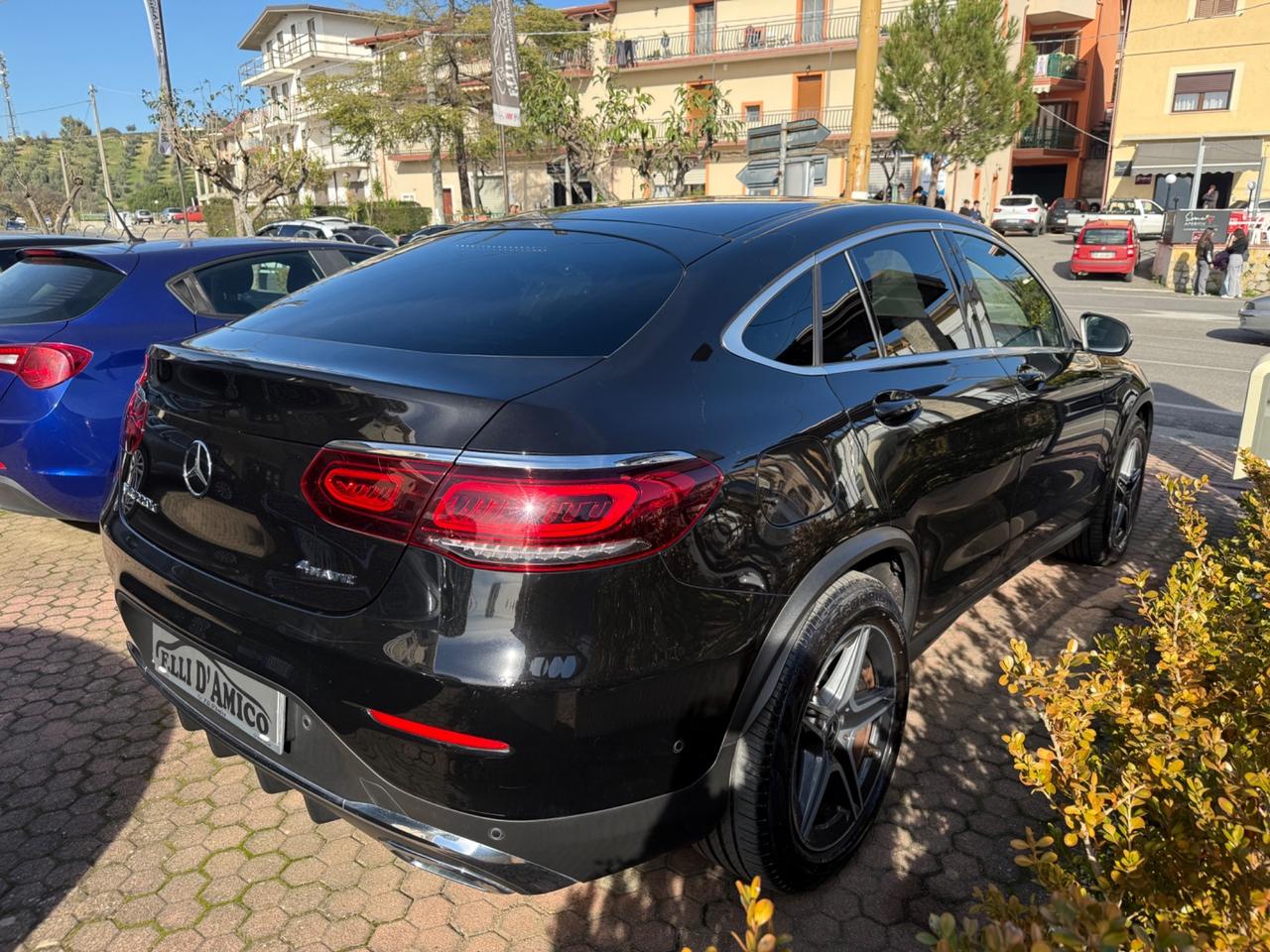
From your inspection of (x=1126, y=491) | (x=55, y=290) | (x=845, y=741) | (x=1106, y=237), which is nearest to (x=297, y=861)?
(x=845, y=741)

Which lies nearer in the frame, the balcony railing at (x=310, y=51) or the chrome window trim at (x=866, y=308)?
the chrome window trim at (x=866, y=308)

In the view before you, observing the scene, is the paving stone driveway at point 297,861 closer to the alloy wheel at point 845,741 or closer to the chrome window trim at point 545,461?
the alloy wheel at point 845,741

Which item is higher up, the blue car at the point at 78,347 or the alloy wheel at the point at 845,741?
the blue car at the point at 78,347

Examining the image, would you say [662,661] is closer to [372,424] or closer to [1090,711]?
[372,424]

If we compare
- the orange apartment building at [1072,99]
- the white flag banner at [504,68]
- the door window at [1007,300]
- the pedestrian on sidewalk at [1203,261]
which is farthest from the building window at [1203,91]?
the door window at [1007,300]

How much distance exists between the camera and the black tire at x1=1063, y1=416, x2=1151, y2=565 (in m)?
4.43

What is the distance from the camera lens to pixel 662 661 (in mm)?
1855

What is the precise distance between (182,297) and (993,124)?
3598cm

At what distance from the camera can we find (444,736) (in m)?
1.78

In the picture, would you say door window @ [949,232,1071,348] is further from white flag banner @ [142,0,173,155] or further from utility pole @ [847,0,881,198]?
white flag banner @ [142,0,173,155]

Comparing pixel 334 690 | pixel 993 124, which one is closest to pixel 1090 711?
pixel 334 690

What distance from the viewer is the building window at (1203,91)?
125 ft

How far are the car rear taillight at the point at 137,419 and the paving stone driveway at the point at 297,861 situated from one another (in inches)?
45.3

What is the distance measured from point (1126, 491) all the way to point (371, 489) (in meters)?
4.24
